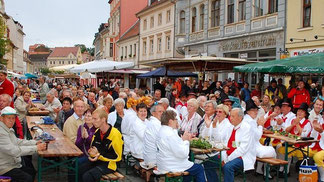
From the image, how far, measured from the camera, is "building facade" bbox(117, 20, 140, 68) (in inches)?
1784

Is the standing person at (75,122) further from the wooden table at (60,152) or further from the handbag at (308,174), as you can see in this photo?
the handbag at (308,174)

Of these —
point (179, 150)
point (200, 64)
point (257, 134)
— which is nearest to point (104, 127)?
point (179, 150)

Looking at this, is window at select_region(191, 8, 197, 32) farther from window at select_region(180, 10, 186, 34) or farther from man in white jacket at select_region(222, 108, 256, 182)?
man in white jacket at select_region(222, 108, 256, 182)

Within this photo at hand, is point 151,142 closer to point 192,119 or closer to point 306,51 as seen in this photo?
point 192,119

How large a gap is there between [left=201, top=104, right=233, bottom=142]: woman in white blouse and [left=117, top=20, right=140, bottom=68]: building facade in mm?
37150

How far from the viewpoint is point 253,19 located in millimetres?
22422

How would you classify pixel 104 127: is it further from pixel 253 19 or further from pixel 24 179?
pixel 253 19

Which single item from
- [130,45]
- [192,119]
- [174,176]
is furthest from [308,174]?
[130,45]

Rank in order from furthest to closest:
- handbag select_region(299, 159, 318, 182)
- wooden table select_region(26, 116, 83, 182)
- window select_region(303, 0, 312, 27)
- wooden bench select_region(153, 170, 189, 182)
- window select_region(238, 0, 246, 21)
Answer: window select_region(238, 0, 246, 21) → window select_region(303, 0, 312, 27) → handbag select_region(299, 159, 318, 182) → wooden bench select_region(153, 170, 189, 182) → wooden table select_region(26, 116, 83, 182)

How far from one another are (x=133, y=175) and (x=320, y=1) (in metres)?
14.2

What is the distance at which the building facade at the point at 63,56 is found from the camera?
543 feet

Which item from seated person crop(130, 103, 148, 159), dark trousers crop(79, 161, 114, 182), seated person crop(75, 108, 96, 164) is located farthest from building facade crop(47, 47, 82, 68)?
dark trousers crop(79, 161, 114, 182)

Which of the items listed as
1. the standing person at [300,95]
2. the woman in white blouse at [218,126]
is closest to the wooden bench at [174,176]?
the woman in white blouse at [218,126]

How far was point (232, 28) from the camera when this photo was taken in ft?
80.1
